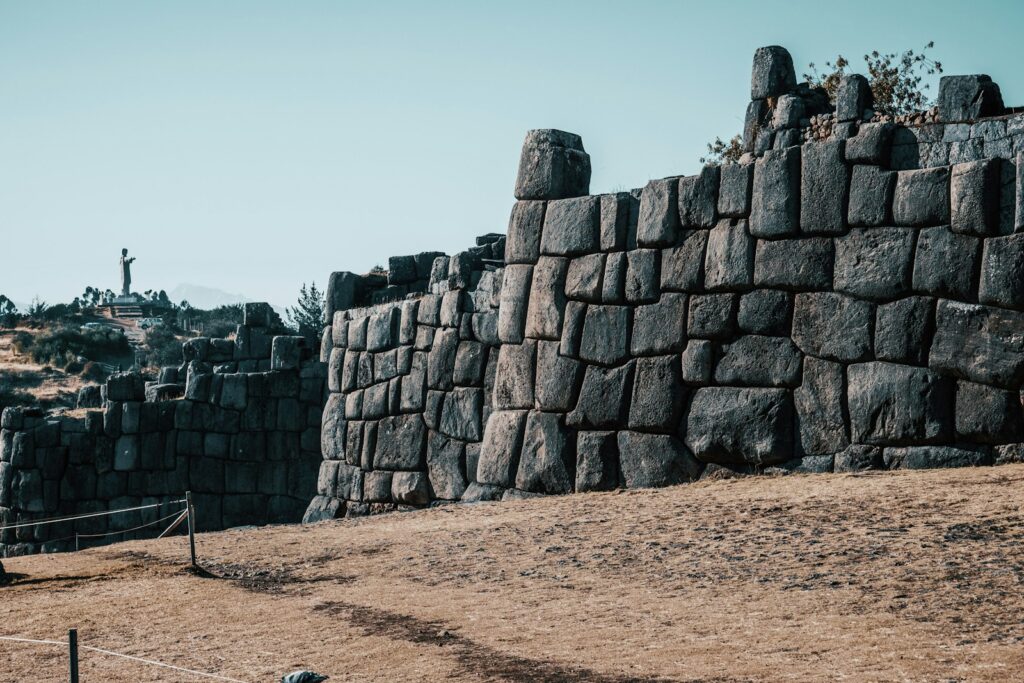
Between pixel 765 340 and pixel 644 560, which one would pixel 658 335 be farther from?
pixel 644 560

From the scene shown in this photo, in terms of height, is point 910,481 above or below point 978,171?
below

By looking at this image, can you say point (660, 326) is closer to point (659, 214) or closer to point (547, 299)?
point (659, 214)

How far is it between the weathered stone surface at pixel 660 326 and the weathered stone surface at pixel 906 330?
7.95ft

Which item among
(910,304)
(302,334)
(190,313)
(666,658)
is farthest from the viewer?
(190,313)

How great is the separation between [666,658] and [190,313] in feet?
177

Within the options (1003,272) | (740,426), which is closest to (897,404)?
(1003,272)

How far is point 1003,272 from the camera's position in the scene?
1191 cm

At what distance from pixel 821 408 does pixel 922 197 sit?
7.75 feet

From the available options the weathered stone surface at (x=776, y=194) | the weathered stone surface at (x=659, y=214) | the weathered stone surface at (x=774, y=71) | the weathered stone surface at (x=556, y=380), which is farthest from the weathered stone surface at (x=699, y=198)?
the weathered stone surface at (x=556, y=380)

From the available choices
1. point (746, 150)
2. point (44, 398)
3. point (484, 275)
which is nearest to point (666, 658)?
point (746, 150)

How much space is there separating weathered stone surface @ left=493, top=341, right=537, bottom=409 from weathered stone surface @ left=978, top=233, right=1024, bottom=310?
5836 mm

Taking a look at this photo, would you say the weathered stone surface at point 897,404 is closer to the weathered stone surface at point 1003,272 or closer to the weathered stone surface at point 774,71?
the weathered stone surface at point 1003,272

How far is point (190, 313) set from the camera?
2339 inches

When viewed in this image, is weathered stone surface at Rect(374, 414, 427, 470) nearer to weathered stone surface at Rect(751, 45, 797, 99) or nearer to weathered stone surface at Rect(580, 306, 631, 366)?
weathered stone surface at Rect(580, 306, 631, 366)
